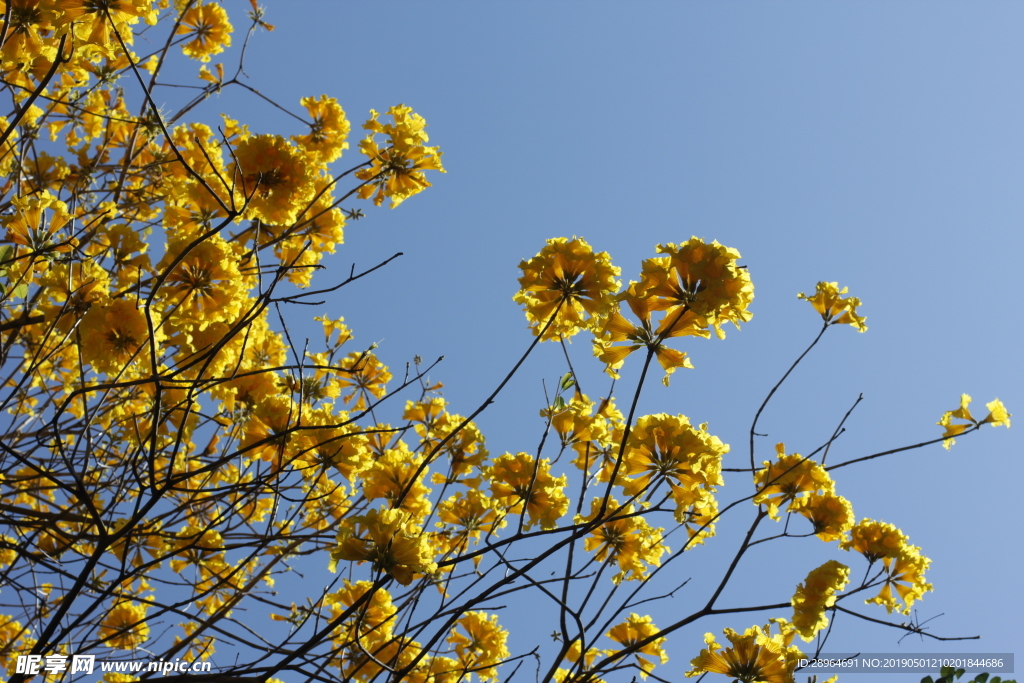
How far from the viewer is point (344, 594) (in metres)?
4.03

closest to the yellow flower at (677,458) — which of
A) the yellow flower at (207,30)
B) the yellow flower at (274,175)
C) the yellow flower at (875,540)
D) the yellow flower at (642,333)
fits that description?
the yellow flower at (642,333)

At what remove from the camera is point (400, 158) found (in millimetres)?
4312

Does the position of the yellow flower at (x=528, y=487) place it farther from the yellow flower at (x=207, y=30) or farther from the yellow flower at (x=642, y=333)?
the yellow flower at (x=207, y=30)

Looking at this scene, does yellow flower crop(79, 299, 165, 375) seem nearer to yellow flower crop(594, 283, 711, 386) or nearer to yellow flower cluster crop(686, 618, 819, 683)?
yellow flower crop(594, 283, 711, 386)

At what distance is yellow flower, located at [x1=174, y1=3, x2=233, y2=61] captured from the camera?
18.0ft

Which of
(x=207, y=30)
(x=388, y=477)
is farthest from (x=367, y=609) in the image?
(x=207, y=30)

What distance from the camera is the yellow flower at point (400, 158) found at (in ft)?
14.1

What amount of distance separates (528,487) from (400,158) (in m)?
2.21

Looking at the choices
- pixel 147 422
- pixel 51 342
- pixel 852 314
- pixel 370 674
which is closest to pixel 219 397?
pixel 147 422

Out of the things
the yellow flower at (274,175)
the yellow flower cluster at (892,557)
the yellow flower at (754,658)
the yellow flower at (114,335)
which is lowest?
the yellow flower at (754,658)

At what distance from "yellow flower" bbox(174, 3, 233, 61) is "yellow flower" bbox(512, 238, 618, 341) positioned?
4.15 meters

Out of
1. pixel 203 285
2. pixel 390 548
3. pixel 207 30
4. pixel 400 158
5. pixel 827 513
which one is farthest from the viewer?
pixel 207 30

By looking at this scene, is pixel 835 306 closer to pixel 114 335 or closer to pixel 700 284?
pixel 700 284

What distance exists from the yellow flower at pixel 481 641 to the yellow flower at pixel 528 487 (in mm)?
1190
